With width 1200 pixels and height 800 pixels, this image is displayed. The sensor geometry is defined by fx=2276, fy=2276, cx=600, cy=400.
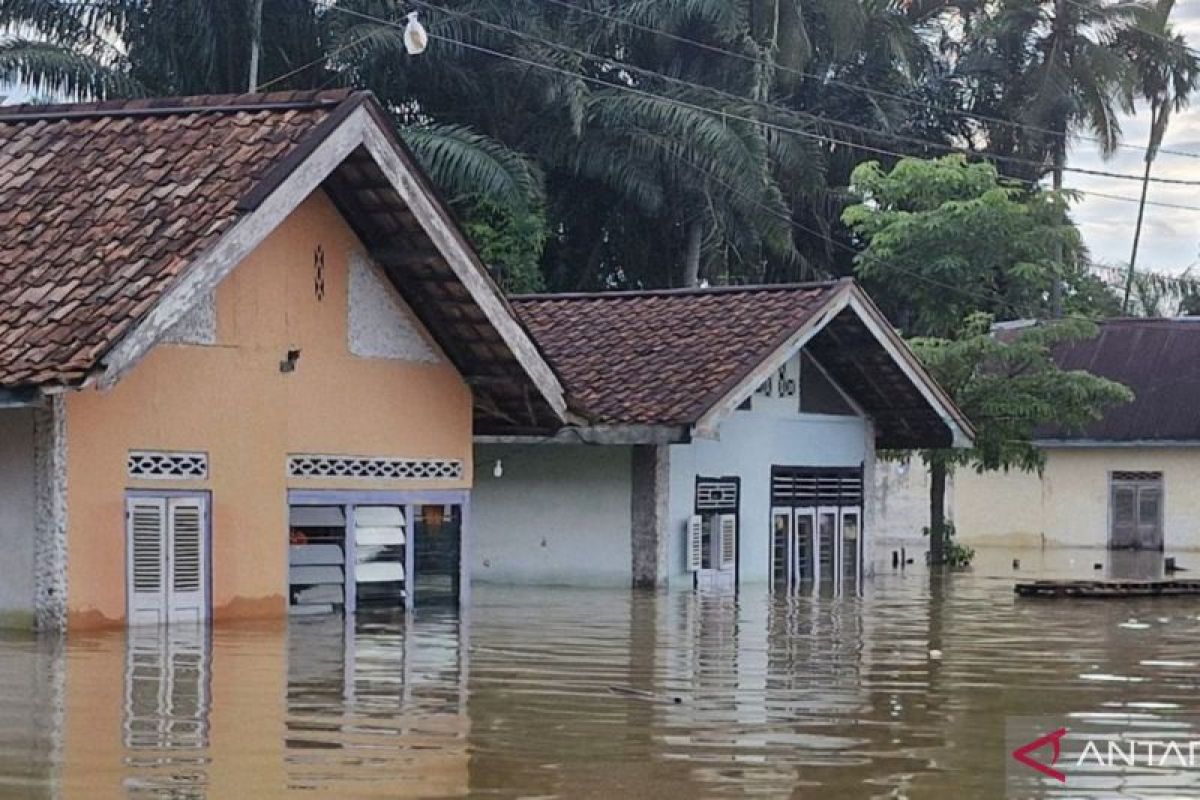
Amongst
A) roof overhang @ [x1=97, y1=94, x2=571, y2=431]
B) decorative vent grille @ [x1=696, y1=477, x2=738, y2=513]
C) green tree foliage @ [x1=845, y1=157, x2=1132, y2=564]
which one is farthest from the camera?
green tree foliage @ [x1=845, y1=157, x2=1132, y2=564]

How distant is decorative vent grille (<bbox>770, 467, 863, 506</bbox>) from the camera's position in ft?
103

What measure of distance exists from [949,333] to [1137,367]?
31.5ft

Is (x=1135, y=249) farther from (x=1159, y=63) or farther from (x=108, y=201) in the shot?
(x=108, y=201)

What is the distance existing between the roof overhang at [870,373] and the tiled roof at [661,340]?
0.57 feet

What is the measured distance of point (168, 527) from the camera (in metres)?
20.8

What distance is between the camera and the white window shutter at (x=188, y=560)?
20.9 metres

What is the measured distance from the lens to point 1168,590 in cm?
2973

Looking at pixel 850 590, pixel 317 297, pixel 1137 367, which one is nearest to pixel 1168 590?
pixel 850 590

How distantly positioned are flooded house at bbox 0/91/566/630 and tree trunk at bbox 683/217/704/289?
2384 centimetres

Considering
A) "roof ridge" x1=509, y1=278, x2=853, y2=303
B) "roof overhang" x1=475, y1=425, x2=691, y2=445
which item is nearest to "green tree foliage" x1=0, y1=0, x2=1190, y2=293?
"roof ridge" x1=509, y1=278, x2=853, y2=303

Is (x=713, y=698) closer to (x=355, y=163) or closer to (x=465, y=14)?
(x=355, y=163)

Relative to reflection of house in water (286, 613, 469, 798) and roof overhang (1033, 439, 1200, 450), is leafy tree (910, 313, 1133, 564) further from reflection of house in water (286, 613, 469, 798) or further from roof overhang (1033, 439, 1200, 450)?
reflection of house in water (286, 613, 469, 798)

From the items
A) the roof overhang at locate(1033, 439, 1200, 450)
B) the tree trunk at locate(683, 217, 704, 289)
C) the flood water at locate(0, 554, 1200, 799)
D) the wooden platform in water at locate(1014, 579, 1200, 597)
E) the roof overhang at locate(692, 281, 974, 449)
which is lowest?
the flood water at locate(0, 554, 1200, 799)

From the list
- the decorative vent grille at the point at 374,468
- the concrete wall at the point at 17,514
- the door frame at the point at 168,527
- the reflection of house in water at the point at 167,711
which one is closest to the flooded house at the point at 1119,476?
the decorative vent grille at the point at 374,468
